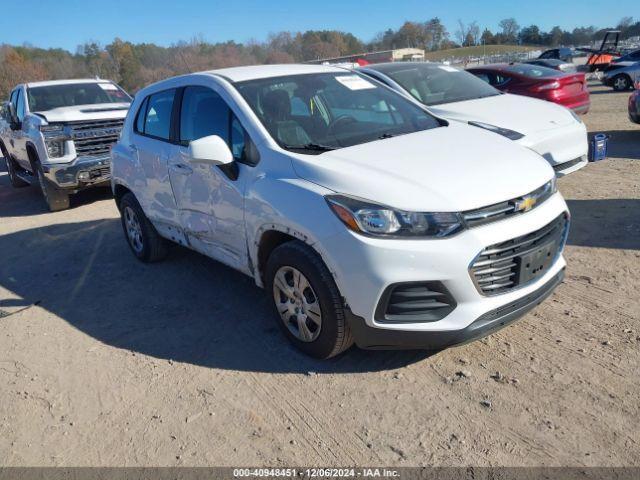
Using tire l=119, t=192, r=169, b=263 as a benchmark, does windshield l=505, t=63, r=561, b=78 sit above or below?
above

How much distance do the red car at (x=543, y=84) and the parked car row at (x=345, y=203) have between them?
5.83m

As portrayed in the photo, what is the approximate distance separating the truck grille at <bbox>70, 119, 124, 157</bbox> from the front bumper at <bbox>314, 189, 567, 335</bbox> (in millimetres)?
6701

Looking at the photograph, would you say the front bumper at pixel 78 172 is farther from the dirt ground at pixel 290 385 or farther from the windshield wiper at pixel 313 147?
the windshield wiper at pixel 313 147

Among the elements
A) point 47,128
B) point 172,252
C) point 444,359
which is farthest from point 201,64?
point 444,359

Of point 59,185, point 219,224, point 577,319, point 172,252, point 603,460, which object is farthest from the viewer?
point 59,185

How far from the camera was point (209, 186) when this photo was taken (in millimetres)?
4180

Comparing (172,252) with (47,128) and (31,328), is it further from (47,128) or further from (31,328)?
(47,128)

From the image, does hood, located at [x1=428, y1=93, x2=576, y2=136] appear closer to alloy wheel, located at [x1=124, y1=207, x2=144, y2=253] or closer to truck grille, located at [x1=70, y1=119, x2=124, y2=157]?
alloy wheel, located at [x1=124, y1=207, x2=144, y2=253]

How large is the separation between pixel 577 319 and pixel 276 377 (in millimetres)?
2072

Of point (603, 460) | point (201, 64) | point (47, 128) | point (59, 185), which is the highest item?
point (201, 64)

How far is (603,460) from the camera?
2.56 m

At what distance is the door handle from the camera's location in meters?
4.43

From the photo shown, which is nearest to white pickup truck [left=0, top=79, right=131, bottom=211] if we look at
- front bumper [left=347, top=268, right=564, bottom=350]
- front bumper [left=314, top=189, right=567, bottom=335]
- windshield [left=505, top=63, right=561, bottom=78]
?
front bumper [left=314, top=189, right=567, bottom=335]

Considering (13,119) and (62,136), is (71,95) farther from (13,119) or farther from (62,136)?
(62,136)
